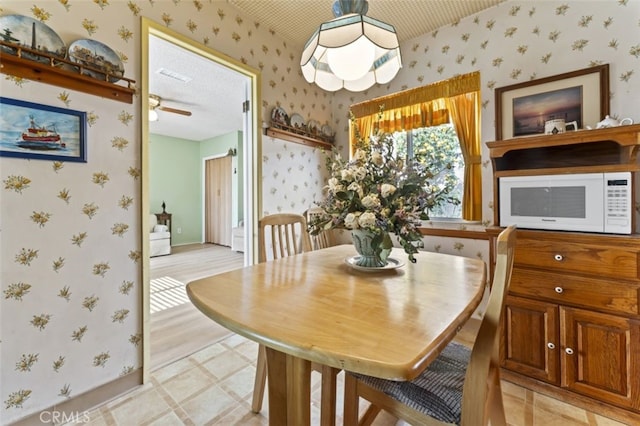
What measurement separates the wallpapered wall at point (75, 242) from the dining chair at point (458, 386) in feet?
4.57

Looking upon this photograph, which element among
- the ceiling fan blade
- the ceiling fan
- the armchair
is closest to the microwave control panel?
the ceiling fan

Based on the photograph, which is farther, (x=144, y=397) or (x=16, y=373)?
(x=144, y=397)

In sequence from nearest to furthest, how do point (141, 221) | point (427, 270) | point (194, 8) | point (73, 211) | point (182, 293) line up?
point (427, 270) → point (73, 211) → point (141, 221) → point (194, 8) → point (182, 293)

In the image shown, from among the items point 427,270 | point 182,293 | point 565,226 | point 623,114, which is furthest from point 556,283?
point 182,293

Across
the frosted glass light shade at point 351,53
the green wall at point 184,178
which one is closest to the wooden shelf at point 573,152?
the frosted glass light shade at point 351,53

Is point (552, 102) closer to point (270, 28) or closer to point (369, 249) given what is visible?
point (369, 249)

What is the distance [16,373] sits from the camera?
127 centimetres

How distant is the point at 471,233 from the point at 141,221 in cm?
246

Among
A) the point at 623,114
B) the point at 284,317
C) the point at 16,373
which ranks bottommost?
the point at 16,373

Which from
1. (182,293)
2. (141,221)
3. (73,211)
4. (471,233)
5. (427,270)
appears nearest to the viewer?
(427,270)

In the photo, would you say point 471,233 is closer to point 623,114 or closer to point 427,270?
point 623,114

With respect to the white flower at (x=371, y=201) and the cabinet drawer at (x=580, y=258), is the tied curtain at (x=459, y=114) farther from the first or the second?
the white flower at (x=371, y=201)

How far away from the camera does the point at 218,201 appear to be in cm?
652

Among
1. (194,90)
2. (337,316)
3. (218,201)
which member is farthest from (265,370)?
(218,201)
